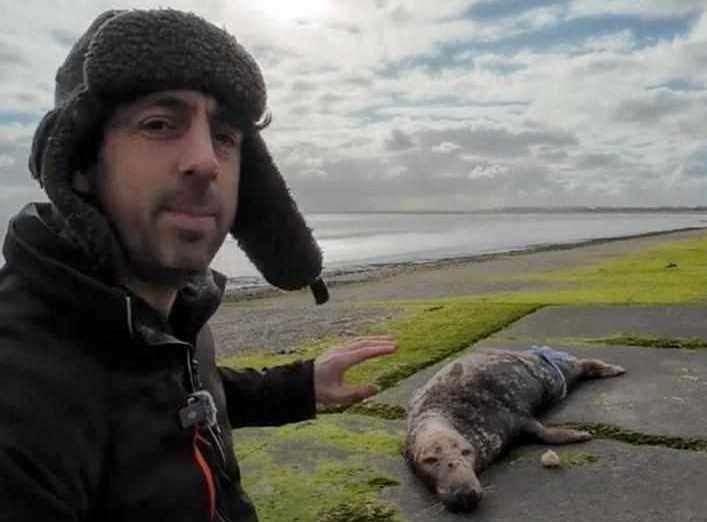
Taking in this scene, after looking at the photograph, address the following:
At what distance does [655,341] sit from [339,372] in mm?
5633

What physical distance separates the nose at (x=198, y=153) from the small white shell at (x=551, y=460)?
3.36 meters

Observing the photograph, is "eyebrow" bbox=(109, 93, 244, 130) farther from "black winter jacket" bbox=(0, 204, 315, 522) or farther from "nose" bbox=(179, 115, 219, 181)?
"black winter jacket" bbox=(0, 204, 315, 522)

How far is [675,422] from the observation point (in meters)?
5.48

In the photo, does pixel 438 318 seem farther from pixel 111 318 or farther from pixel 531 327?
pixel 111 318

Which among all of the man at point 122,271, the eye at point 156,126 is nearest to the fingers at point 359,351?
the man at point 122,271

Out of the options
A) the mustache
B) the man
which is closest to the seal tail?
the man

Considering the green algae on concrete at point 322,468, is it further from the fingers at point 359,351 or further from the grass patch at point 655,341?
the grass patch at point 655,341

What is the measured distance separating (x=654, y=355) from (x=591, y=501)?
3782 millimetres

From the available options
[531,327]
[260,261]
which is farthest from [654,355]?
[260,261]

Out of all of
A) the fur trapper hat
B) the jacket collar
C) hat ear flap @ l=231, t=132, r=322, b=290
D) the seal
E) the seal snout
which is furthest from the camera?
the seal

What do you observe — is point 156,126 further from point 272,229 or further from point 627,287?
point 627,287

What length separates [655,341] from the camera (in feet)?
26.9

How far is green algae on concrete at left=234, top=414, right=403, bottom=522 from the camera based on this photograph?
14.2ft

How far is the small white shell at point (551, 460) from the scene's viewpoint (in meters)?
4.84
